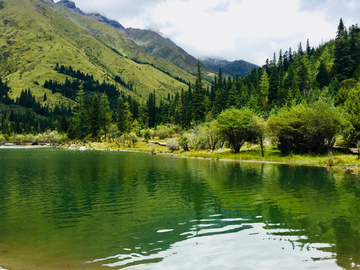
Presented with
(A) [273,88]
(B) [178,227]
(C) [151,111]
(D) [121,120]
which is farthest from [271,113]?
(B) [178,227]

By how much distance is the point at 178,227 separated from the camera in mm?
15539

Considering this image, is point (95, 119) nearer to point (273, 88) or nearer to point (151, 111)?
point (151, 111)

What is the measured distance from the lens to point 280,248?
12508 mm

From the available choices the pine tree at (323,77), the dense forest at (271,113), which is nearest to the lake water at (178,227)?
the dense forest at (271,113)

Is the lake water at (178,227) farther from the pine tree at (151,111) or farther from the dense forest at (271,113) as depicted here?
the pine tree at (151,111)

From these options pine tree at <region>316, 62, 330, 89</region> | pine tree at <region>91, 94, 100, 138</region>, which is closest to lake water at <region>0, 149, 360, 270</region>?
pine tree at <region>316, 62, 330, 89</region>

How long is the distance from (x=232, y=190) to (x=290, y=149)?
150ft

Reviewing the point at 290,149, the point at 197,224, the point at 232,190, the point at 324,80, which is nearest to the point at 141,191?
the point at 232,190

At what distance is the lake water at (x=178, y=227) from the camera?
36.3ft

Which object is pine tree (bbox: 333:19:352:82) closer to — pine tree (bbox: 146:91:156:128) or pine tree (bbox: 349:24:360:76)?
pine tree (bbox: 349:24:360:76)

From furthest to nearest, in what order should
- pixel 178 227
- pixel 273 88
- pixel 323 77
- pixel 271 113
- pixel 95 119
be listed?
pixel 95 119 → pixel 273 88 → pixel 323 77 → pixel 271 113 → pixel 178 227

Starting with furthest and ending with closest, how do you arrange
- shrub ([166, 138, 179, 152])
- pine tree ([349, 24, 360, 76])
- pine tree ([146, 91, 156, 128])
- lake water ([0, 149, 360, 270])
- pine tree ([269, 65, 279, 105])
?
pine tree ([146, 91, 156, 128]) → pine tree ([269, 65, 279, 105]) → pine tree ([349, 24, 360, 76]) → shrub ([166, 138, 179, 152]) → lake water ([0, 149, 360, 270])

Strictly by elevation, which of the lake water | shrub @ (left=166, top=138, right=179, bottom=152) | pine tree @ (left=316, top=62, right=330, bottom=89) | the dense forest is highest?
pine tree @ (left=316, top=62, right=330, bottom=89)

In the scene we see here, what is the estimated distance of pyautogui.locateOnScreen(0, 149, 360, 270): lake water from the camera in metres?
11.1
